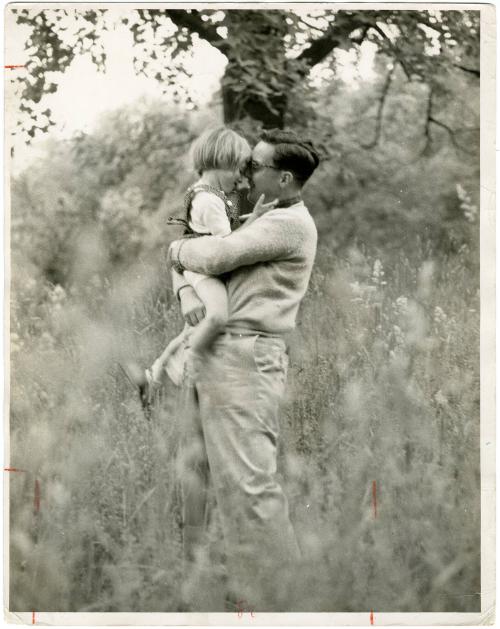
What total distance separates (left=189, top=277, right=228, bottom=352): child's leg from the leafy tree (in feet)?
3.79

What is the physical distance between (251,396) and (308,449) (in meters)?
0.46

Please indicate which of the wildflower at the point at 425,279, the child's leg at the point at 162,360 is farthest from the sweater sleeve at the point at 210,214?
the wildflower at the point at 425,279

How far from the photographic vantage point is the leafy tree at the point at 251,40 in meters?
4.96

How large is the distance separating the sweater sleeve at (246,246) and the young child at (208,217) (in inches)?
2.3

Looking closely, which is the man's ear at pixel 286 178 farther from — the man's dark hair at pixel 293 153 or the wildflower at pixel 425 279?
the wildflower at pixel 425 279

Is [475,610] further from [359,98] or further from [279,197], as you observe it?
[359,98]

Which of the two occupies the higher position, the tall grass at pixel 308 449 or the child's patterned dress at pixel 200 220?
A: the child's patterned dress at pixel 200 220

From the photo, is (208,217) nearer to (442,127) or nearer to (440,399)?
(442,127)

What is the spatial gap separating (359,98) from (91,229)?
176 cm

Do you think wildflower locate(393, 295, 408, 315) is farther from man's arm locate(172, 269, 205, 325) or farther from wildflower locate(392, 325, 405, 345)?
man's arm locate(172, 269, 205, 325)

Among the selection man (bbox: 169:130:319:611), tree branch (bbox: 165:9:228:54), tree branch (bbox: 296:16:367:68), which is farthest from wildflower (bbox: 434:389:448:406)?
tree branch (bbox: 165:9:228:54)

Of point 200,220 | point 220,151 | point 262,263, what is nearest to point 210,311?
point 262,263

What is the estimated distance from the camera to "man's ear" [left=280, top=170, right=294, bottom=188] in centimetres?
479

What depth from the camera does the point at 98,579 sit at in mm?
4805
